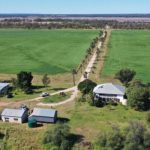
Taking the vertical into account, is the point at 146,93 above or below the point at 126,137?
above

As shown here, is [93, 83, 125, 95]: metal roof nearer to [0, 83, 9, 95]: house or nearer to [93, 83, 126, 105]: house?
[93, 83, 126, 105]: house

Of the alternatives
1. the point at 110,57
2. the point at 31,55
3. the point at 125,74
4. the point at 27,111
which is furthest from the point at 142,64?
the point at 27,111

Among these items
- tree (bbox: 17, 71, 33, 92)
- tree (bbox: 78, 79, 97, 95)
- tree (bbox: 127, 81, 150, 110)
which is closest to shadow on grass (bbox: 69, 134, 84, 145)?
tree (bbox: 127, 81, 150, 110)

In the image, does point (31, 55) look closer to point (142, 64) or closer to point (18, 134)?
point (142, 64)

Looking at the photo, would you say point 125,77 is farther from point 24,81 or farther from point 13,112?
point 13,112

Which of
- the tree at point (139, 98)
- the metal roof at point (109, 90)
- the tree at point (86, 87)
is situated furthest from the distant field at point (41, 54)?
the tree at point (139, 98)

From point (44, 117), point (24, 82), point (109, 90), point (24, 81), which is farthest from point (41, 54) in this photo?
point (44, 117)

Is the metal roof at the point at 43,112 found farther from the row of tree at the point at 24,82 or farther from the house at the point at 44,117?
the row of tree at the point at 24,82
